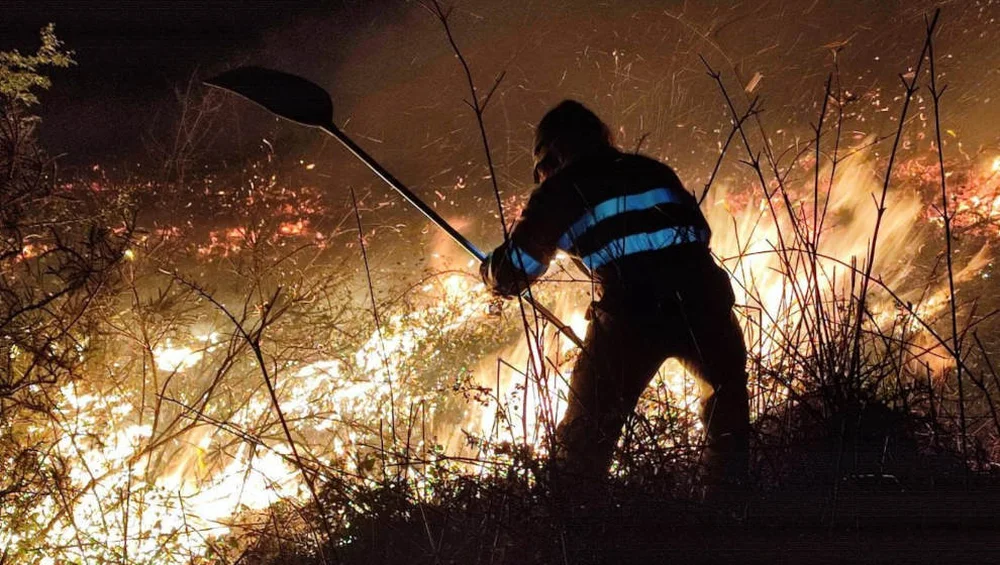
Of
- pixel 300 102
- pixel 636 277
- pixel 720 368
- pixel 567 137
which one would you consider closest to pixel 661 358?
pixel 720 368

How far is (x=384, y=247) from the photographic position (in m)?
9.52

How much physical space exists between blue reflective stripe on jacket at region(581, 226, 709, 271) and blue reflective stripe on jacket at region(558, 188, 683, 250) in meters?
0.11

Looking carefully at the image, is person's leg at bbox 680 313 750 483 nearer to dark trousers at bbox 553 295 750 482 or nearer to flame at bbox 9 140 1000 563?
dark trousers at bbox 553 295 750 482

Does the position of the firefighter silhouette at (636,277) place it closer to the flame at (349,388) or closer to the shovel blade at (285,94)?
the flame at (349,388)

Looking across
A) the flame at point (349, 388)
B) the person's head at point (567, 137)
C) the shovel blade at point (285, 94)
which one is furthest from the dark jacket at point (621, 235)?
the shovel blade at point (285, 94)

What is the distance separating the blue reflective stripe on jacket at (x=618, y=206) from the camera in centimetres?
265

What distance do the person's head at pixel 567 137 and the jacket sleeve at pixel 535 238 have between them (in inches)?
12.2

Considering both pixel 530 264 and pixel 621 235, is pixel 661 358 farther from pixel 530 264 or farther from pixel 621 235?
pixel 530 264

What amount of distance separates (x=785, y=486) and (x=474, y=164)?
8610 mm

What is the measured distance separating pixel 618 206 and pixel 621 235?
121mm

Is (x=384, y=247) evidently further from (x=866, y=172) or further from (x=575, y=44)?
(x=866, y=172)

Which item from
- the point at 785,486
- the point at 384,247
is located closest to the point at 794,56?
the point at 384,247

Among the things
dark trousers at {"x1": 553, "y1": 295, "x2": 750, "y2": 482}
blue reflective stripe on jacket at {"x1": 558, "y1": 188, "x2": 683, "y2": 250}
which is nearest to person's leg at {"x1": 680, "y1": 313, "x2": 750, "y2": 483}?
dark trousers at {"x1": 553, "y1": 295, "x2": 750, "y2": 482}

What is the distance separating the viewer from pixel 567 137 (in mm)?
2971
